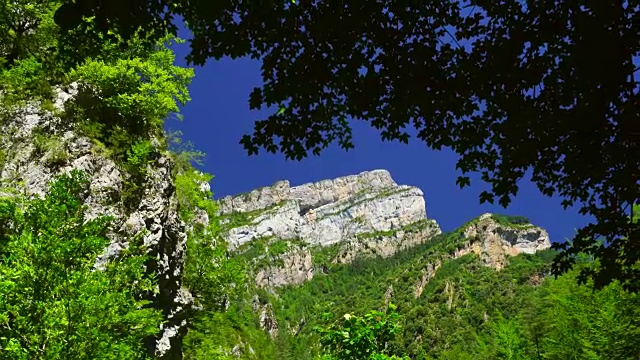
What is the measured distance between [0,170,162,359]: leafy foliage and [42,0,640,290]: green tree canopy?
5.72m

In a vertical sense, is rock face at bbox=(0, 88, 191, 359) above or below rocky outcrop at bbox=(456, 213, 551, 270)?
below

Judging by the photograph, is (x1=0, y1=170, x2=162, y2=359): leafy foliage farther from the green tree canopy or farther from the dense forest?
the green tree canopy

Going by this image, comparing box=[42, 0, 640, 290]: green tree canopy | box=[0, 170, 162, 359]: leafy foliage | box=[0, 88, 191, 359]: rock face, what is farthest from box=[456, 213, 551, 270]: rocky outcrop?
box=[42, 0, 640, 290]: green tree canopy

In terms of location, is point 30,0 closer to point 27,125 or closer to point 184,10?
point 27,125

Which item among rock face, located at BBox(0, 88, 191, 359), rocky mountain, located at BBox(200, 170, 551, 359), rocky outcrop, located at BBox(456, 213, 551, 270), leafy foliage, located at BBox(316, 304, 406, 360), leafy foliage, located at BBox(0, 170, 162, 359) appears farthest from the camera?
rocky outcrop, located at BBox(456, 213, 551, 270)

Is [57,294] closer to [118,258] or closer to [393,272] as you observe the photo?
[118,258]

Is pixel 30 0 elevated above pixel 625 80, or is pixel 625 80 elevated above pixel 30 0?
pixel 30 0

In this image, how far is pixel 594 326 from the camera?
1880 centimetres

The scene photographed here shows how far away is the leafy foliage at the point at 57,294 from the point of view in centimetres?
845

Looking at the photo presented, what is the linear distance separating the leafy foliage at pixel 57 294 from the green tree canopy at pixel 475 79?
5.72 m

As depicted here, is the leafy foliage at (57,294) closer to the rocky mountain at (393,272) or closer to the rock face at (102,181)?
the rock face at (102,181)

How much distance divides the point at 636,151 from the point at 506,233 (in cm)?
16652

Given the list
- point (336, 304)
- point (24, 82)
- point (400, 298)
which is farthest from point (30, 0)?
point (336, 304)

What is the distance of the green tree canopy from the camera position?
4246mm
